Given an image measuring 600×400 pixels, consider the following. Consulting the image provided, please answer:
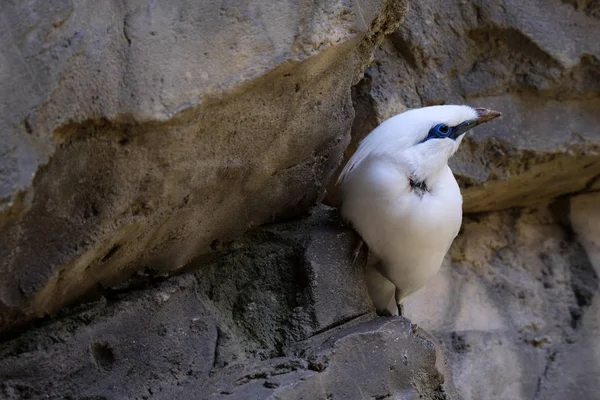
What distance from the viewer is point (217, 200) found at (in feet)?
8.18

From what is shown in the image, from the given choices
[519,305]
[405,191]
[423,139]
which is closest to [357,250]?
[405,191]

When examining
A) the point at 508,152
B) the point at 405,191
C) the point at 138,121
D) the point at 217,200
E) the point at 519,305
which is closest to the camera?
the point at 138,121

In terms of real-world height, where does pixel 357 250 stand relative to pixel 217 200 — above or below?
below

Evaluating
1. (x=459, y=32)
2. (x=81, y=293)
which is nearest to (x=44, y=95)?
(x=81, y=293)

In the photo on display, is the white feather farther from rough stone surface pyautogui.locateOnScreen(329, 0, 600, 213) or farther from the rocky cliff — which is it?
rough stone surface pyautogui.locateOnScreen(329, 0, 600, 213)

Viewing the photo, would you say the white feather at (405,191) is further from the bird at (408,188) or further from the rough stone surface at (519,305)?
the rough stone surface at (519,305)

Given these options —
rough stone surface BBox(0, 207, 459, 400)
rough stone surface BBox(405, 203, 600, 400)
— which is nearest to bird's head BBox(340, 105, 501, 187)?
rough stone surface BBox(0, 207, 459, 400)

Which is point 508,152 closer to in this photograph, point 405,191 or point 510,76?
point 510,76

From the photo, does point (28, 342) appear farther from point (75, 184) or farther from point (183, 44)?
point (183, 44)

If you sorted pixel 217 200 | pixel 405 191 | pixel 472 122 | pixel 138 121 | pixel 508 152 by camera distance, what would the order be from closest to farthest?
pixel 138 121
pixel 217 200
pixel 405 191
pixel 472 122
pixel 508 152

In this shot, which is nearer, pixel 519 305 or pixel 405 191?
pixel 405 191

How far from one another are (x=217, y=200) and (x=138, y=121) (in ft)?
1.53

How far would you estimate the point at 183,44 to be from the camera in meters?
2.15

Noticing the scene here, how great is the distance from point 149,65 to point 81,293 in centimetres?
63
